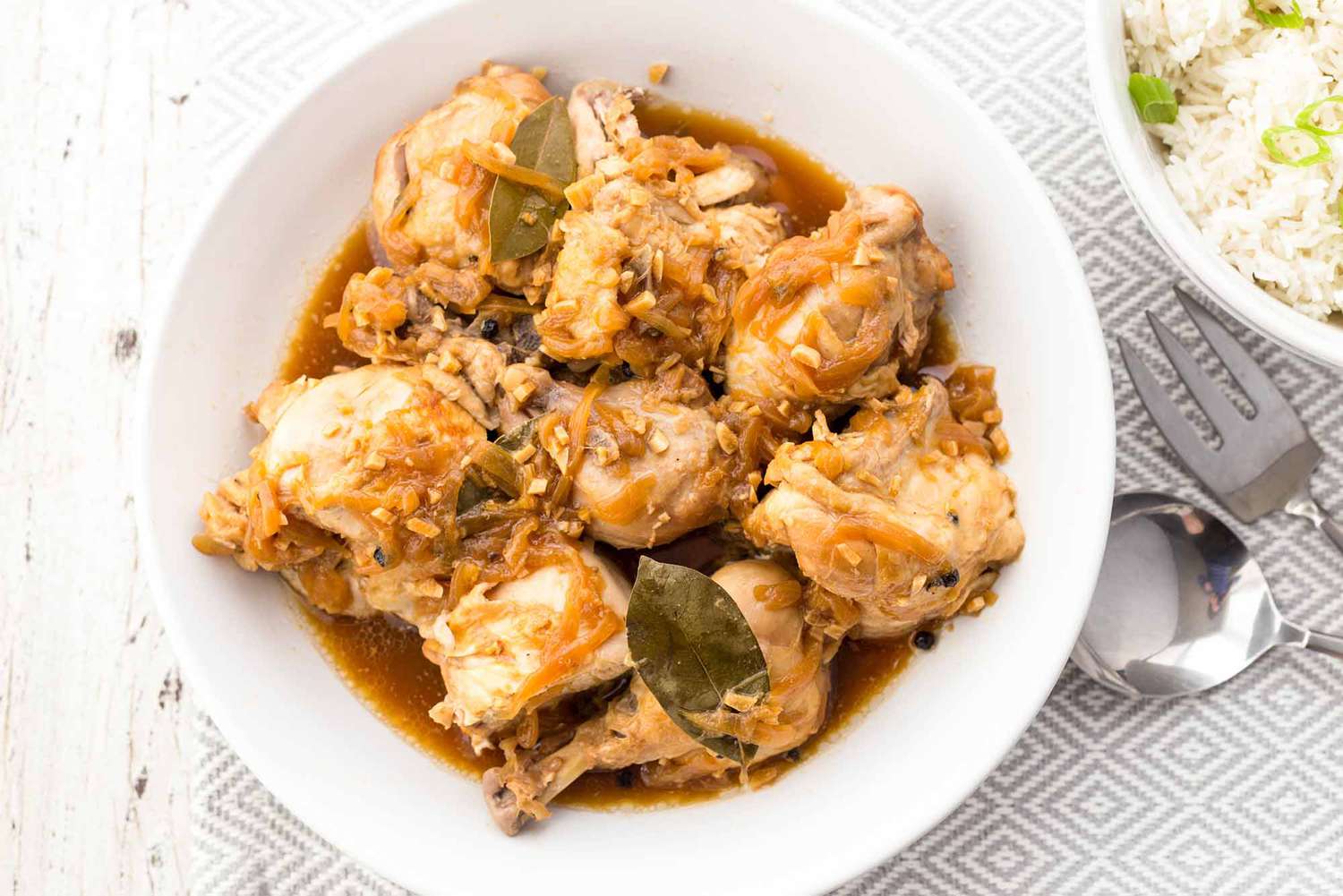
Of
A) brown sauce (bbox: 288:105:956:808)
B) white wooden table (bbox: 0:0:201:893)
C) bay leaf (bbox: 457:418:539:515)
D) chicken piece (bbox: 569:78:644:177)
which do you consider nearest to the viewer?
bay leaf (bbox: 457:418:539:515)

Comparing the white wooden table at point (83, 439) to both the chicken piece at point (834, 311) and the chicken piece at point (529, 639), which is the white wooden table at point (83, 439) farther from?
the chicken piece at point (834, 311)

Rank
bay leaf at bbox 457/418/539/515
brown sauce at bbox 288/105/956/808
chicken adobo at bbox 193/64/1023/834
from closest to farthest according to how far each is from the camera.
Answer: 1. chicken adobo at bbox 193/64/1023/834
2. bay leaf at bbox 457/418/539/515
3. brown sauce at bbox 288/105/956/808

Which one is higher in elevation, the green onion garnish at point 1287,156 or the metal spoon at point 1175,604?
the green onion garnish at point 1287,156

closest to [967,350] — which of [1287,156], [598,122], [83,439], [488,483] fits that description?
[1287,156]

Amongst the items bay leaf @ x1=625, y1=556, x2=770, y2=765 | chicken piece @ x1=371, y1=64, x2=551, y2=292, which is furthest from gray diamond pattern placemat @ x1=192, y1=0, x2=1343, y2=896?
chicken piece @ x1=371, y1=64, x2=551, y2=292

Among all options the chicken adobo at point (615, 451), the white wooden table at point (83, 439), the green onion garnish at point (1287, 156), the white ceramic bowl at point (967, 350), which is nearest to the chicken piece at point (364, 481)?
the chicken adobo at point (615, 451)

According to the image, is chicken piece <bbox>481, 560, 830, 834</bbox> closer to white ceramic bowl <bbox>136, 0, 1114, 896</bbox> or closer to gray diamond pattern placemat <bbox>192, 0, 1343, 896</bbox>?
white ceramic bowl <bbox>136, 0, 1114, 896</bbox>

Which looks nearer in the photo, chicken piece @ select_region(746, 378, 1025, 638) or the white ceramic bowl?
chicken piece @ select_region(746, 378, 1025, 638)
